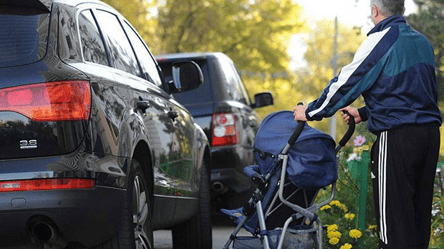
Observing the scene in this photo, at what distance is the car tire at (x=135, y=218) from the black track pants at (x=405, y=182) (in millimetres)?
1259

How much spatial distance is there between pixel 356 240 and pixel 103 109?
2.96 meters

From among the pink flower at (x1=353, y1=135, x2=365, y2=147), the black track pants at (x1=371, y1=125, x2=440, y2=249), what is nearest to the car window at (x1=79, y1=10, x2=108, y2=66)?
the black track pants at (x1=371, y1=125, x2=440, y2=249)

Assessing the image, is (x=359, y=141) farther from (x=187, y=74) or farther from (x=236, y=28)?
(x=236, y=28)

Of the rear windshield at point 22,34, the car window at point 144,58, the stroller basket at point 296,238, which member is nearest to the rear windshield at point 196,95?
the car window at point 144,58

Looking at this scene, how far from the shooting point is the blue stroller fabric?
5695mm

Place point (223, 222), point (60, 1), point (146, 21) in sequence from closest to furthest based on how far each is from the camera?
point (60, 1), point (223, 222), point (146, 21)

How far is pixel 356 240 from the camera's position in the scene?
7238 mm

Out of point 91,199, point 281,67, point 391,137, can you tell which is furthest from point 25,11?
point 281,67

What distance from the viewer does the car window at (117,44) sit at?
5.86 meters

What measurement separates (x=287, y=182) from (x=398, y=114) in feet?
3.30

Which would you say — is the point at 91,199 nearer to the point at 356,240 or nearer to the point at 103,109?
the point at 103,109

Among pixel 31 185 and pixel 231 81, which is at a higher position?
pixel 231 81

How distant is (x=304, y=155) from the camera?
5719 mm

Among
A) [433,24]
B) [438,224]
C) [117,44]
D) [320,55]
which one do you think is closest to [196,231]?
[438,224]
